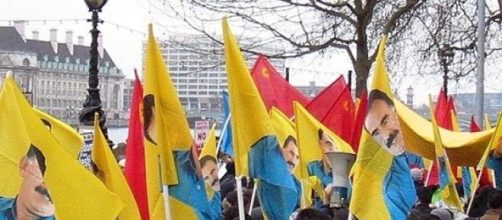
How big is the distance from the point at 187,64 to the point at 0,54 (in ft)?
50.8

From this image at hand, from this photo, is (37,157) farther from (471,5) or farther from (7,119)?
(471,5)

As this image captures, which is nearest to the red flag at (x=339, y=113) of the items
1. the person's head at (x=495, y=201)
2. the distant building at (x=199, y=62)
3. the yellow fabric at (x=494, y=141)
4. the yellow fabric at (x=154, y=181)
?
the yellow fabric at (x=494, y=141)

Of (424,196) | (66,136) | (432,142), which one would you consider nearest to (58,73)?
(432,142)

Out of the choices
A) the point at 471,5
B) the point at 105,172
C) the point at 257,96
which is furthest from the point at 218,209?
the point at 471,5

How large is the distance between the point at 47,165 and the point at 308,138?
4.08 m

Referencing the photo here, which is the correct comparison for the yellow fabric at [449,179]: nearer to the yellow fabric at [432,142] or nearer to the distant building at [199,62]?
the yellow fabric at [432,142]

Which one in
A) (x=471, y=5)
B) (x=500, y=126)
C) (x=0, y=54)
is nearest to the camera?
(x=500, y=126)

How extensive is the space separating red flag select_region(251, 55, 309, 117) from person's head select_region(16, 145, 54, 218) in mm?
6464

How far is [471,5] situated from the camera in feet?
68.8

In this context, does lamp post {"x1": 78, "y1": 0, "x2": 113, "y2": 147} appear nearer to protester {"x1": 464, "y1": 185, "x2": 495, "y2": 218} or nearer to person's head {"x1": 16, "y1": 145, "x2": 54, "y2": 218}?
protester {"x1": 464, "y1": 185, "x2": 495, "y2": 218}

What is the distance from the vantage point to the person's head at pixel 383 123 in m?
6.98

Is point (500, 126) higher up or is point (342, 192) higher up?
point (500, 126)

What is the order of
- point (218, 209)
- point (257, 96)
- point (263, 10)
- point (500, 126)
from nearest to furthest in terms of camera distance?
1. point (257, 96)
2. point (218, 209)
3. point (500, 126)
4. point (263, 10)

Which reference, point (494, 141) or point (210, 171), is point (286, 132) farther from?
point (494, 141)
